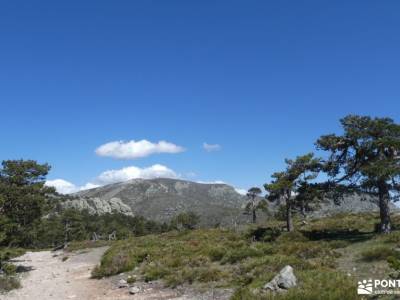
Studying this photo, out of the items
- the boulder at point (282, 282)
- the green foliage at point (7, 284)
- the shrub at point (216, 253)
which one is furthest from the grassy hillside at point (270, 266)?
the green foliage at point (7, 284)

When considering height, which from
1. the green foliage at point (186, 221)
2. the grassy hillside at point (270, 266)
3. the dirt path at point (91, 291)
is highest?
the green foliage at point (186, 221)

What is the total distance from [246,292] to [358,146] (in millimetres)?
18511

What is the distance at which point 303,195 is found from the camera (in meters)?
31.4

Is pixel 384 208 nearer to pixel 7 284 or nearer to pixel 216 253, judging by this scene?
pixel 216 253

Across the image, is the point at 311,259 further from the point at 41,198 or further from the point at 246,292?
the point at 41,198

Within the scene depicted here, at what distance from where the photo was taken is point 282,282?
45.8 ft

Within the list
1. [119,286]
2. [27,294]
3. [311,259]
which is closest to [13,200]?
[27,294]

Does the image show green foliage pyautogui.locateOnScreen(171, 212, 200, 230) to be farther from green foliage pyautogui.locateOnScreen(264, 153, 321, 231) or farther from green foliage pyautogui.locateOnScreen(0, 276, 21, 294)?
green foliage pyautogui.locateOnScreen(0, 276, 21, 294)

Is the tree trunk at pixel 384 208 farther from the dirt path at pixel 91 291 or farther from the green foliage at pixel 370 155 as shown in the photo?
the dirt path at pixel 91 291

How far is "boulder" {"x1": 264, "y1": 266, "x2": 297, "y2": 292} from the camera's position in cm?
1378

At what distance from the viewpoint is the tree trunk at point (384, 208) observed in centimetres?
2706

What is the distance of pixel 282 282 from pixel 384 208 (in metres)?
16.1

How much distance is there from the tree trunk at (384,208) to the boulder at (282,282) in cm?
1537

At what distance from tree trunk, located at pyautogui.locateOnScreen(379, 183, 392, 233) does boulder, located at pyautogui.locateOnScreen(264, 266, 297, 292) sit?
15367 millimetres
